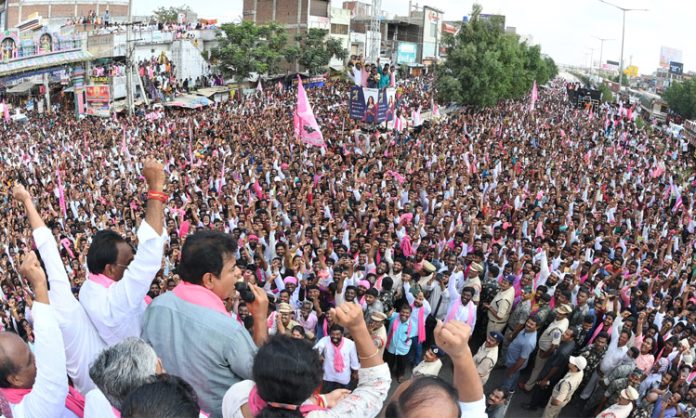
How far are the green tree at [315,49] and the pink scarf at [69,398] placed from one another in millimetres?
33433

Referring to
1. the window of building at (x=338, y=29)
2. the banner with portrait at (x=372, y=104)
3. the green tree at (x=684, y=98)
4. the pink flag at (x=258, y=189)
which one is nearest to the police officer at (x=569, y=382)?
the pink flag at (x=258, y=189)

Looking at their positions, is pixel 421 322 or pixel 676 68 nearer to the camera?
pixel 421 322

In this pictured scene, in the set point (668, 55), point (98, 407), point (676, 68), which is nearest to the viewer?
point (98, 407)

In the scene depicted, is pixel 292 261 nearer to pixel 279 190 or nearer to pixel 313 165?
pixel 279 190

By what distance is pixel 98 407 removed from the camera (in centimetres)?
165

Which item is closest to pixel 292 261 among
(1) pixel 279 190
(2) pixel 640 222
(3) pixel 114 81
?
(1) pixel 279 190

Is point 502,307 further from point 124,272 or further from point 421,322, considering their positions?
point 124,272

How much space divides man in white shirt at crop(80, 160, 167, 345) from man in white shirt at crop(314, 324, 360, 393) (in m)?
2.33

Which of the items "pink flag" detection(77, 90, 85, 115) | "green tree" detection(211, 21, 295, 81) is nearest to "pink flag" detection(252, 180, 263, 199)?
Result: "pink flag" detection(77, 90, 85, 115)

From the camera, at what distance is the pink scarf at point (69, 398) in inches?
70.2

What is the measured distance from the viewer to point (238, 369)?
179 cm

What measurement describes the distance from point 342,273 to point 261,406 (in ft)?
13.4

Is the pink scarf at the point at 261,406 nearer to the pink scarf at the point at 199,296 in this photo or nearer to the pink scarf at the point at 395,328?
the pink scarf at the point at 199,296

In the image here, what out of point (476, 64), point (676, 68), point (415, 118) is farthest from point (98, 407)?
point (676, 68)
